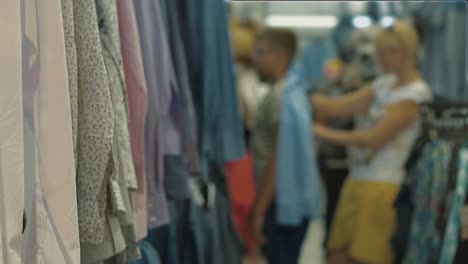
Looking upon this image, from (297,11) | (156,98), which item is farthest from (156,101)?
(297,11)

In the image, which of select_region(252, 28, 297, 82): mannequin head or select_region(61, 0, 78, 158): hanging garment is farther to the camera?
select_region(252, 28, 297, 82): mannequin head

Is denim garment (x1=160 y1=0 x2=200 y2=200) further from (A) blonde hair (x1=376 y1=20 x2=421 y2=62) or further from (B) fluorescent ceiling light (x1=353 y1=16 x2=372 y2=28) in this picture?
(B) fluorescent ceiling light (x1=353 y1=16 x2=372 y2=28)

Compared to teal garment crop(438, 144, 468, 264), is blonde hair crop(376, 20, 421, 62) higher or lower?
higher

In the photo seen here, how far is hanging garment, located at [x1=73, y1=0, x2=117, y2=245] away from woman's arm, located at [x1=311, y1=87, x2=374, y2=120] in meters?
1.99

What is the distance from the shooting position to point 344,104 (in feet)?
10.4

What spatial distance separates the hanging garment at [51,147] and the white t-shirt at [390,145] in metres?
1.74

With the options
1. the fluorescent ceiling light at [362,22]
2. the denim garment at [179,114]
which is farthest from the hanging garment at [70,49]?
the fluorescent ceiling light at [362,22]

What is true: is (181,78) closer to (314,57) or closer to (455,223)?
(455,223)

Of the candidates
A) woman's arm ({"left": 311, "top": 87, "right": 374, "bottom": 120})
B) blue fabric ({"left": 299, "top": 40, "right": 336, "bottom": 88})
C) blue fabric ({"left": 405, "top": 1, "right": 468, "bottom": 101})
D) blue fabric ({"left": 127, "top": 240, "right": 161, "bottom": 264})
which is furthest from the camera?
blue fabric ({"left": 299, "top": 40, "right": 336, "bottom": 88})

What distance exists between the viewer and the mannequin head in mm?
2902

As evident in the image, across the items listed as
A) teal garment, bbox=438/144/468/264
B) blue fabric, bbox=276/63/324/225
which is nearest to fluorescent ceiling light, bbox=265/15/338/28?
blue fabric, bbox=276/63/324/225

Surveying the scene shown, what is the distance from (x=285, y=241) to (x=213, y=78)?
1.07 meters

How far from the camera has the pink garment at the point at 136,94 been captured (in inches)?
55.2

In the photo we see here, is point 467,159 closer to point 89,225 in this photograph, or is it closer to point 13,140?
point 89,225
